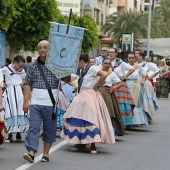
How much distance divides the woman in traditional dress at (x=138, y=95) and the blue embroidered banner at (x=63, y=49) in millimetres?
5941

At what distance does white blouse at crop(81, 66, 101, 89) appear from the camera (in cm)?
1144

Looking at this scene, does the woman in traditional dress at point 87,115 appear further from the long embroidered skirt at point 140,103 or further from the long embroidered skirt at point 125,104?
the long embroidered skirt at point 140,103

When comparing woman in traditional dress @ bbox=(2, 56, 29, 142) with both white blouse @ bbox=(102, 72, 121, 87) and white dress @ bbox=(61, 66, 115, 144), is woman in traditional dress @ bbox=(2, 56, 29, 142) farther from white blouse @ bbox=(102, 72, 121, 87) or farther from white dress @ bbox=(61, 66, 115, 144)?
white blouse @ bbox=(102, 72, 121, 87)

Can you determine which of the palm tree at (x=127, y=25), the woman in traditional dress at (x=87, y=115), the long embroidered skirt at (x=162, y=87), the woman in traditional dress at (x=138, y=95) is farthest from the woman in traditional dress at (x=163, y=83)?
the palm tree at (x=127, y=25)

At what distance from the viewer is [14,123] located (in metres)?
12.9

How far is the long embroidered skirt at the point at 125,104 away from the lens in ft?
49.4

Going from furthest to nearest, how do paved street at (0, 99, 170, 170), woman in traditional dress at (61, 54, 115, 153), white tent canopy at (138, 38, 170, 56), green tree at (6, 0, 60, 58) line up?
white tent canopy at (138, 38, 170, 56)
green tree at (6, 0, 60, 58)
woman in traditional dress at (61, 54, 115, 153)
paved street at (0, 99, 170, 170)

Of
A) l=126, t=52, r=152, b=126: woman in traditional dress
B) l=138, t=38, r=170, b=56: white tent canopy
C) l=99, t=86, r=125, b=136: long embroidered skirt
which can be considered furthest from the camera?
l=138, t=38, r=170, b=56: white tent canopy

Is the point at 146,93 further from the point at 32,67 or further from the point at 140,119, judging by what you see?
the point at 32,67

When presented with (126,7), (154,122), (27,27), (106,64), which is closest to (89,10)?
(126,7)

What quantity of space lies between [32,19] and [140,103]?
2440 centimetres

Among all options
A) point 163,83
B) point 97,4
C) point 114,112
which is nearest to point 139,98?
point 114,112

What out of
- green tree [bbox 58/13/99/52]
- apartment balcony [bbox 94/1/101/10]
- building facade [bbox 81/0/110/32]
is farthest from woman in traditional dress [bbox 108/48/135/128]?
apartment balcony [bbox 94/1/101/10]

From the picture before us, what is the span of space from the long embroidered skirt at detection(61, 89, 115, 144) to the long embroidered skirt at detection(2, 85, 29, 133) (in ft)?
4.96
